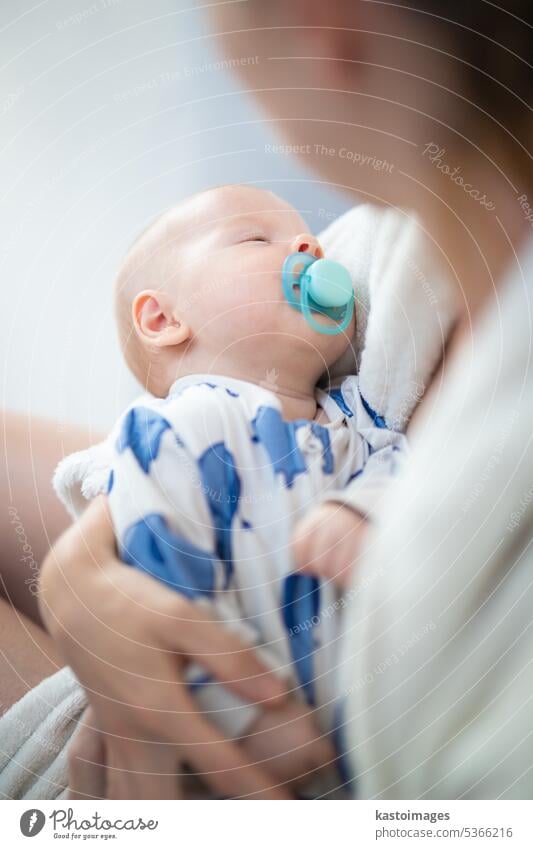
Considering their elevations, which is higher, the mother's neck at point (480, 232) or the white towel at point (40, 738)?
the mother's neck at point (480, 232)

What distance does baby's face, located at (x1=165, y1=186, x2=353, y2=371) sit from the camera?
20.3 inches

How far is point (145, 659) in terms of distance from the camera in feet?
1.54

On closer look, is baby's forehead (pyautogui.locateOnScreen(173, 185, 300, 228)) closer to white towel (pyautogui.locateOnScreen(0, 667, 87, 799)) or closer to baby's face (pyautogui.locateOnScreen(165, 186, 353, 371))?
baby's face (pyautogui.locateOnScreen(165, 186, 353, 371))

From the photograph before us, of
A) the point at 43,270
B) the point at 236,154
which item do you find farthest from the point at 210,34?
the point at 43,270

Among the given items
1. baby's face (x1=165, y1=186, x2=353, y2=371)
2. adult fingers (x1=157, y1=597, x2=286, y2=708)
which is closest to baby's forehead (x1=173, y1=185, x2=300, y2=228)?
baby's face (x1=165, y1=186, x2=353, y2=371)

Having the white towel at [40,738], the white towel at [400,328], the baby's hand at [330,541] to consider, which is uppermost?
the white towel at [400,328]

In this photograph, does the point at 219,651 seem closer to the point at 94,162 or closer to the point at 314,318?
the point at 314,318

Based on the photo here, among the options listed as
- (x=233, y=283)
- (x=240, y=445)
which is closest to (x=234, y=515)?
(x=240, y=445)

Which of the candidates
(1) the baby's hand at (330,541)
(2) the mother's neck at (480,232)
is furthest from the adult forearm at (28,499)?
(2) the mother's neck at (480,232)

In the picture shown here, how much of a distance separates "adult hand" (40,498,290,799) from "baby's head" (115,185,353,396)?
0.36ft

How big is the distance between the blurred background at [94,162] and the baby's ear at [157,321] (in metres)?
0.02

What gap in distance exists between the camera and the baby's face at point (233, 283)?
0.52 metres

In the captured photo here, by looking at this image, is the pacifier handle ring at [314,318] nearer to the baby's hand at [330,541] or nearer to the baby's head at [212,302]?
the baby's head at [212,302]

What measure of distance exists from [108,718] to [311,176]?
365 millimetres
